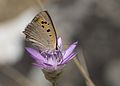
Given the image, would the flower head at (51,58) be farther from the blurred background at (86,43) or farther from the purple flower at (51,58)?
the blurred background at (86,43)

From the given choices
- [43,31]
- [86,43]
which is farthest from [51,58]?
[86,43]

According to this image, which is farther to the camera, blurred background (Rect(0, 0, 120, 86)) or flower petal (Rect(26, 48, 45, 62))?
blurred background (Rect(0, 0, 120, 86))

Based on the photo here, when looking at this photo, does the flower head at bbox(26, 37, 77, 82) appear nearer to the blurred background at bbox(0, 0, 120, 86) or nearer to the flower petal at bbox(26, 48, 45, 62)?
the flower petal at bbox(26, 48, 45, 62)

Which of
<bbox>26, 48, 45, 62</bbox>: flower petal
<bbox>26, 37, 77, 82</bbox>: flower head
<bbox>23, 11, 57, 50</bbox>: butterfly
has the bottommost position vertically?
<bbox>26, 37, 77, 82</bbox>: flower head

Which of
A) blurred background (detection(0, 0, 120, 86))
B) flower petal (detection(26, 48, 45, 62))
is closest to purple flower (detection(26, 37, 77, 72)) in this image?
flower petal (detection(26, 48, 45, 62))

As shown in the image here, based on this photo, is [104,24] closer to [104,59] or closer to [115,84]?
[104,59]

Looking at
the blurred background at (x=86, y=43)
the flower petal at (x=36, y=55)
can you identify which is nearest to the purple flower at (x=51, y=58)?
the flower petal at (x=36, y=55)

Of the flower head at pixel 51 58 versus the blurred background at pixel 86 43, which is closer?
the flower head at pixel 51 58

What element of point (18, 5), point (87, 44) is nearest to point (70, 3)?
point (87, 44)
